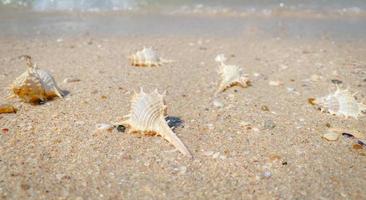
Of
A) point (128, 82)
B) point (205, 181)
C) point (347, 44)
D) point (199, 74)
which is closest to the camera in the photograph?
point (205, 181)

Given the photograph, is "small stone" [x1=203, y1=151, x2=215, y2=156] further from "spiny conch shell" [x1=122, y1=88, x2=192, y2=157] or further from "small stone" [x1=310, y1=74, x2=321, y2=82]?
"small stone" [x1=310, y1=74, x2=321, y2=82]

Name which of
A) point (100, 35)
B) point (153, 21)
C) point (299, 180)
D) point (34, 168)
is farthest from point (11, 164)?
point (153, 21)

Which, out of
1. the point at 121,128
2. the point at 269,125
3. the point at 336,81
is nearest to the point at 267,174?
the point at 269,125

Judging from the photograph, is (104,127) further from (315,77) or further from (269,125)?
(315,77)

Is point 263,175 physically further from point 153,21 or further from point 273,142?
point 153,21

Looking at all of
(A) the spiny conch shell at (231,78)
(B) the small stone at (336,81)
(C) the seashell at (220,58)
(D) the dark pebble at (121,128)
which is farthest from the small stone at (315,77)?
(D) the dark pebble at (121,128)

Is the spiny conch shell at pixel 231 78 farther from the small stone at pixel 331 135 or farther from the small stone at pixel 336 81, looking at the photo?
the small stone at pixel 331 135

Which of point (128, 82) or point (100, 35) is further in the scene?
point (100, 35)
